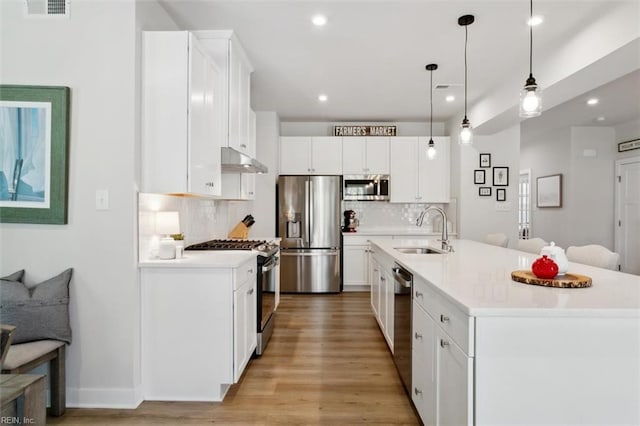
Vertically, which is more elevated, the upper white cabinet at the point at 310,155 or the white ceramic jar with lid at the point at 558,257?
the upper white cabinet at the point at 310,155

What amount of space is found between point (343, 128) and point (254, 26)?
2.98m

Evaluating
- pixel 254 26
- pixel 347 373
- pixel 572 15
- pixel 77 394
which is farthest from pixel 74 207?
pixel 572 15

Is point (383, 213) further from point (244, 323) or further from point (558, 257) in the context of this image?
point (558, 257)

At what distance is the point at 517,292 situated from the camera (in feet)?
4.89

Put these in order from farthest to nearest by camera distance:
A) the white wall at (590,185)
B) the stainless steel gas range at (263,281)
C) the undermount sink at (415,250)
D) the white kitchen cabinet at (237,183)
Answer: the white wall at (590,185)
the white kitchen cabinet at (237,183)
the undermount sink at (415,250)
the stainless steel gas range at (263,281)

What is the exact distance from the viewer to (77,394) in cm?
216

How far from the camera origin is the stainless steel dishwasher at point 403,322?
217 cm

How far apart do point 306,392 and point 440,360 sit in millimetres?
1135

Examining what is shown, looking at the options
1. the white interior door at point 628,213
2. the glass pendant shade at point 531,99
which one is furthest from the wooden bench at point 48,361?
the white interior door at point 628,213

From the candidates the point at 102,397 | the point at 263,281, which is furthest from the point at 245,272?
the point at 102,397

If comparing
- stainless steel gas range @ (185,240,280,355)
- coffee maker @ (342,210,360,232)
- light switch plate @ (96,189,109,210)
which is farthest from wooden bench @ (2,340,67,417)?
coffee maker @ (342,210,360,232)

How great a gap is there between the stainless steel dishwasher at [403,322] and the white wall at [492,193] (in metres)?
Answer: 3.02

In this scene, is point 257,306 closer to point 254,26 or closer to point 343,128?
point 254,26

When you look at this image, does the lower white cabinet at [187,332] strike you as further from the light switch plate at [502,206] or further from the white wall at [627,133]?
the white wall at [627,133]
